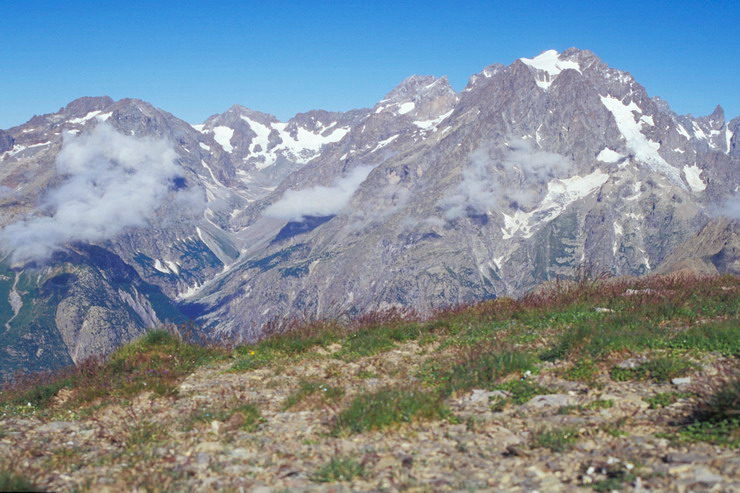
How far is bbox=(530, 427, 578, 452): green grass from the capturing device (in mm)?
9586

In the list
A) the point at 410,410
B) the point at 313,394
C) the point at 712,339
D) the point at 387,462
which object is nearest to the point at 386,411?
the point at 410,410

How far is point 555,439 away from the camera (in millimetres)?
9758

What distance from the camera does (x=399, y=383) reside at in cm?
1398

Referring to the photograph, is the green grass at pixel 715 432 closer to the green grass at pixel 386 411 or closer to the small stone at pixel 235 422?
the green grass at pixel 386 411

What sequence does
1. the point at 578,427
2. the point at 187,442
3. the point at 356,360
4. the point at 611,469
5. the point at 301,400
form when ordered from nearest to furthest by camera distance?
the point at 611,469 → the point at 578,427 → the point at 187,442 → the point at 301,400 → the point at 356,360

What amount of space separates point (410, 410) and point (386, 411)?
48cm

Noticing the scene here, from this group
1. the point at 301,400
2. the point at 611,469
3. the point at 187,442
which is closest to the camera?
the point at 611,469

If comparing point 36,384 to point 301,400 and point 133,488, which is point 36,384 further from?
point 133,488

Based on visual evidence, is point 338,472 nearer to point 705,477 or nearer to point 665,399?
point 705,477

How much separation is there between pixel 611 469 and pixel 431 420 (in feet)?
12.1

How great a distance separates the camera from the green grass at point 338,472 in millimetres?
8961

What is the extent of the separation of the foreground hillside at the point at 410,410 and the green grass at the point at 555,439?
0.03 meters

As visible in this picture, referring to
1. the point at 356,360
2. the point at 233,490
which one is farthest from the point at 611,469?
the point at 356,360

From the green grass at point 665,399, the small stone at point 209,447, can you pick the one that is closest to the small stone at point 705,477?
the green grass at point 665,399
